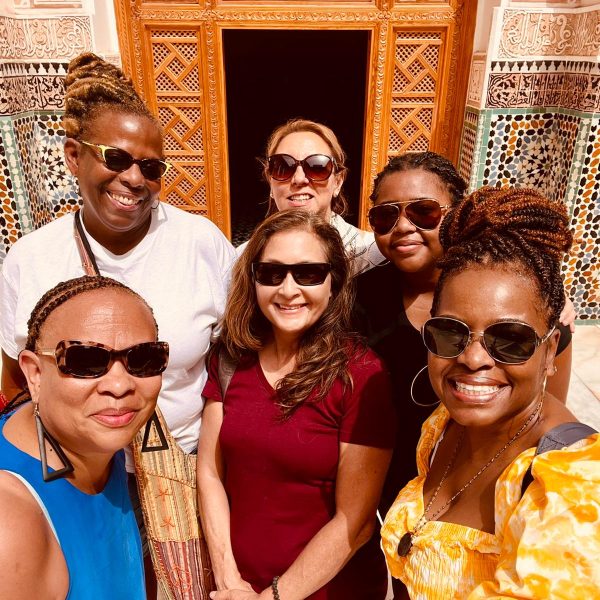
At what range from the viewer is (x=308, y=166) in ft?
6.72

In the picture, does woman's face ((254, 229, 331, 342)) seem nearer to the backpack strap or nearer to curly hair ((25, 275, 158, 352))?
curly hair ((25, 275, 158, 352))

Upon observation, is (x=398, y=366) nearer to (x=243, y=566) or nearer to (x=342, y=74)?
(x=243, y=566)

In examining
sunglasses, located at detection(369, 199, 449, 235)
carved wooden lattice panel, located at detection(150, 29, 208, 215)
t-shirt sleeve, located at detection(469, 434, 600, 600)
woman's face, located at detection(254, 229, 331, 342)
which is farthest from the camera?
carved wooden lattice panel, located at detection(150, 29, 208, 215)

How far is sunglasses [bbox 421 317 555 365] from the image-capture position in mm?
980

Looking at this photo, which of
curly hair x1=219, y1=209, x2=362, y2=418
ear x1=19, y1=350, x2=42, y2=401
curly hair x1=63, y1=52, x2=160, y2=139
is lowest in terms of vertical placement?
curly hair x1=219, y1=209, x2=362, y2=418

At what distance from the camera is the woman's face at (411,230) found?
1612 millimetres

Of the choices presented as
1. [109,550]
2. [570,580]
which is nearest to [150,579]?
[109,550]

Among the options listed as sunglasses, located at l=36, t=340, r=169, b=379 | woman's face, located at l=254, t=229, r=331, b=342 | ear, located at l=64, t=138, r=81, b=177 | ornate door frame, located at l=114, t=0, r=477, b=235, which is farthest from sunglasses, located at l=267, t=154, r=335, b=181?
ornate door frame, located at l=114, t=0, r=477, b=235

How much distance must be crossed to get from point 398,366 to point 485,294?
0.60 m

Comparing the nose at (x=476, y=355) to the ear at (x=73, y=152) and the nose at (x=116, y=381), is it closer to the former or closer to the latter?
the nose at (x=116, y=381)

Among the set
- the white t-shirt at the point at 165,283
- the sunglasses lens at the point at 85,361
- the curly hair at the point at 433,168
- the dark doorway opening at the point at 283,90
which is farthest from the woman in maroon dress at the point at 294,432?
the dark doorway opening at the point at 283,90

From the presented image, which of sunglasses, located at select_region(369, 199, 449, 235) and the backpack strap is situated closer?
the backpack strap

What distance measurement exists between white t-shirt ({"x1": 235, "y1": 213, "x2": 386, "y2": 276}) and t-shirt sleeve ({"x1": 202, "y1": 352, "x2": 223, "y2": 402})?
16.7 inches

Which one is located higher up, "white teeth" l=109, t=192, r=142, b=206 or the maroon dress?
"white teeth" l=109, t=192, r=142, b=206
